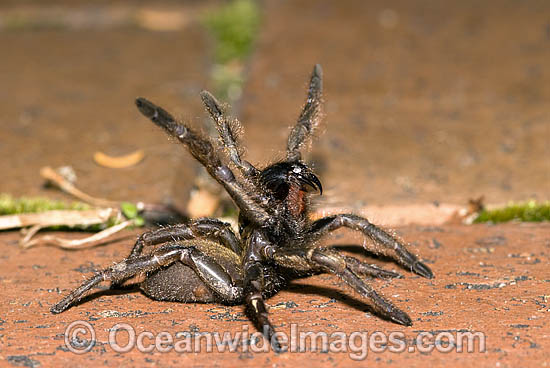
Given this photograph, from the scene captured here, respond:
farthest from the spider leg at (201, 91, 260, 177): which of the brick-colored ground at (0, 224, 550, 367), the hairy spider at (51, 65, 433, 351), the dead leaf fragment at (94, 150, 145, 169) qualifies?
the dead leaf fragment at (94, 150, 145, 169)

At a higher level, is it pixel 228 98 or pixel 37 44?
pixel 37 44

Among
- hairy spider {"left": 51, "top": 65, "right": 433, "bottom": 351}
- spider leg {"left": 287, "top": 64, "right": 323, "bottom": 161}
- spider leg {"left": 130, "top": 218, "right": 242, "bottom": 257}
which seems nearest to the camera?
hairy spider {"left": 51, "top": 65, "right": 433, "bottom": 351}

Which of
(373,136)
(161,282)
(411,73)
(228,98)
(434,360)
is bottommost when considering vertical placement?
(434,360)

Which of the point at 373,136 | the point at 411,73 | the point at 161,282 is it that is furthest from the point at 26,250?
the point at 411,73

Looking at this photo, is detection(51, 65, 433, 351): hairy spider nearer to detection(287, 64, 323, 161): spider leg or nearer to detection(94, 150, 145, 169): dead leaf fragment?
detection(287, 64, 323, 161): spider leg

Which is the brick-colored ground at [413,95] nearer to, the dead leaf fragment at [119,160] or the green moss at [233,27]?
the green moss at [233,27]

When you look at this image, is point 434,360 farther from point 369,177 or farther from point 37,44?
point 37,44

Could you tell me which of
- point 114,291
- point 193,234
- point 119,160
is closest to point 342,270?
point 193,234
